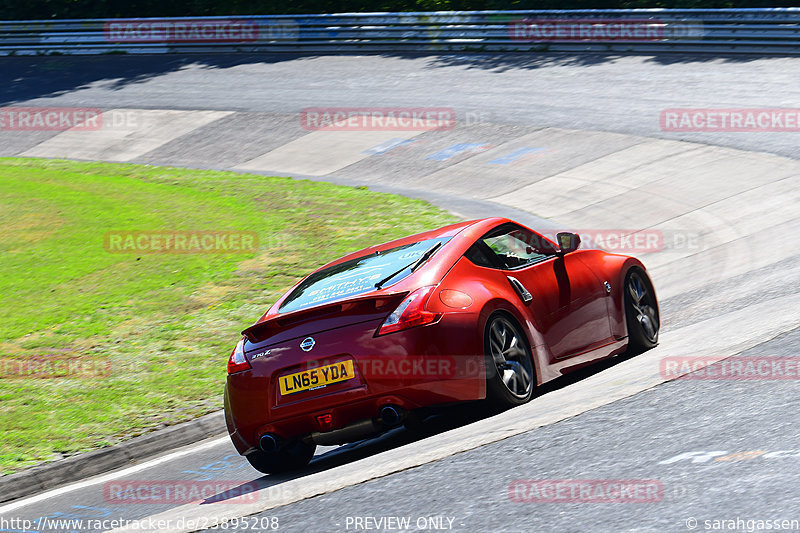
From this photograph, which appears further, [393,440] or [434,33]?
[434,33]

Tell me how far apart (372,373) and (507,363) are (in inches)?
37.3

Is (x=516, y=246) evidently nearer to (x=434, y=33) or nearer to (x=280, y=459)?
(x=280, y=459)

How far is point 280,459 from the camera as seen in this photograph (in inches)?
262

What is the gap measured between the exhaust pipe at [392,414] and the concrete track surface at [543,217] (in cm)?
18

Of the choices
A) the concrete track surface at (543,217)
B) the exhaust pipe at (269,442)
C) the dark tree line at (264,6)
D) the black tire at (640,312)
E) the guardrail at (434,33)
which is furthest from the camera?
the dark tree line at (264,6)

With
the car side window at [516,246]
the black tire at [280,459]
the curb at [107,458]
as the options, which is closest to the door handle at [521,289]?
the car side window at [516,246]

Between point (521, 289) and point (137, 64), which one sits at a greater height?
point (521, 289)

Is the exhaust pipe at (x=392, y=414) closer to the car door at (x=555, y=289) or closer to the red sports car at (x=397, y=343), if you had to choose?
the red sports car at (x=397, y=343)

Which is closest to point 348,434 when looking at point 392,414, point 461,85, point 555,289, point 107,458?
point 392,414

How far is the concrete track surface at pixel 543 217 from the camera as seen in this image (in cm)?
479

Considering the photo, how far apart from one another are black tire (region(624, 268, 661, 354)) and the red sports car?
2.55 ft

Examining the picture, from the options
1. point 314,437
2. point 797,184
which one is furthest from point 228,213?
point 314,437

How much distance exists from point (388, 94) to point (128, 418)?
48.1 ft

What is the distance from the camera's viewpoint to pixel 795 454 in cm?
466
